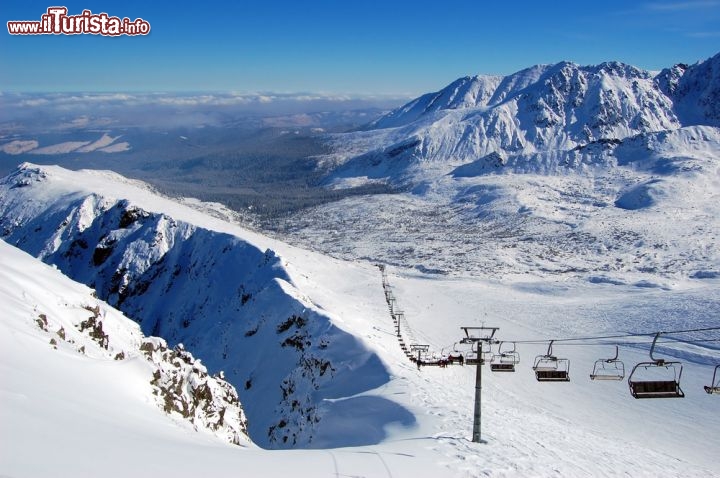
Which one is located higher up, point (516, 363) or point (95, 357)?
point (516, 363)

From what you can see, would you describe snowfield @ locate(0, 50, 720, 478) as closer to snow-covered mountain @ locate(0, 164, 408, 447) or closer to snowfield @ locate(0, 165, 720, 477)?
snowfield @ locate(0, 165, 720, 477)

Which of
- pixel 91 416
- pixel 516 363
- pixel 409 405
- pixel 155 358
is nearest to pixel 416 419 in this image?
pixel 409 405

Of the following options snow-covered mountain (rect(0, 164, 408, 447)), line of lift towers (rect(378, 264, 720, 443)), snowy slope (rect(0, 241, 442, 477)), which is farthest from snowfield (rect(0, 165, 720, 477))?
line of lift towers (rect(378, 264, 720, 443))

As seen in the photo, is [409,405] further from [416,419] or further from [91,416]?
[91,416]

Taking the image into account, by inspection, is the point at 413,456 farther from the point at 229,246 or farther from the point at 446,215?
the point at 446,215

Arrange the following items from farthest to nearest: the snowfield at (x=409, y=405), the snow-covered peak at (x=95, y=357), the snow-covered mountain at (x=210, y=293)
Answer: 1. the snow-covered mountain at (x=210, y=293)
2. the snow-covered peak at (x=95, y=357)
3. the snowfield at (x=409, y=405)

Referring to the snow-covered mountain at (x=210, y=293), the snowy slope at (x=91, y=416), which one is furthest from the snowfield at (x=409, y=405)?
the snow-covered mountain at (x=210, y=293)

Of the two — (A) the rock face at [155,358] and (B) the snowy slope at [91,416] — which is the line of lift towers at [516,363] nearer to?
(B) the snowy slope at [91,416]
